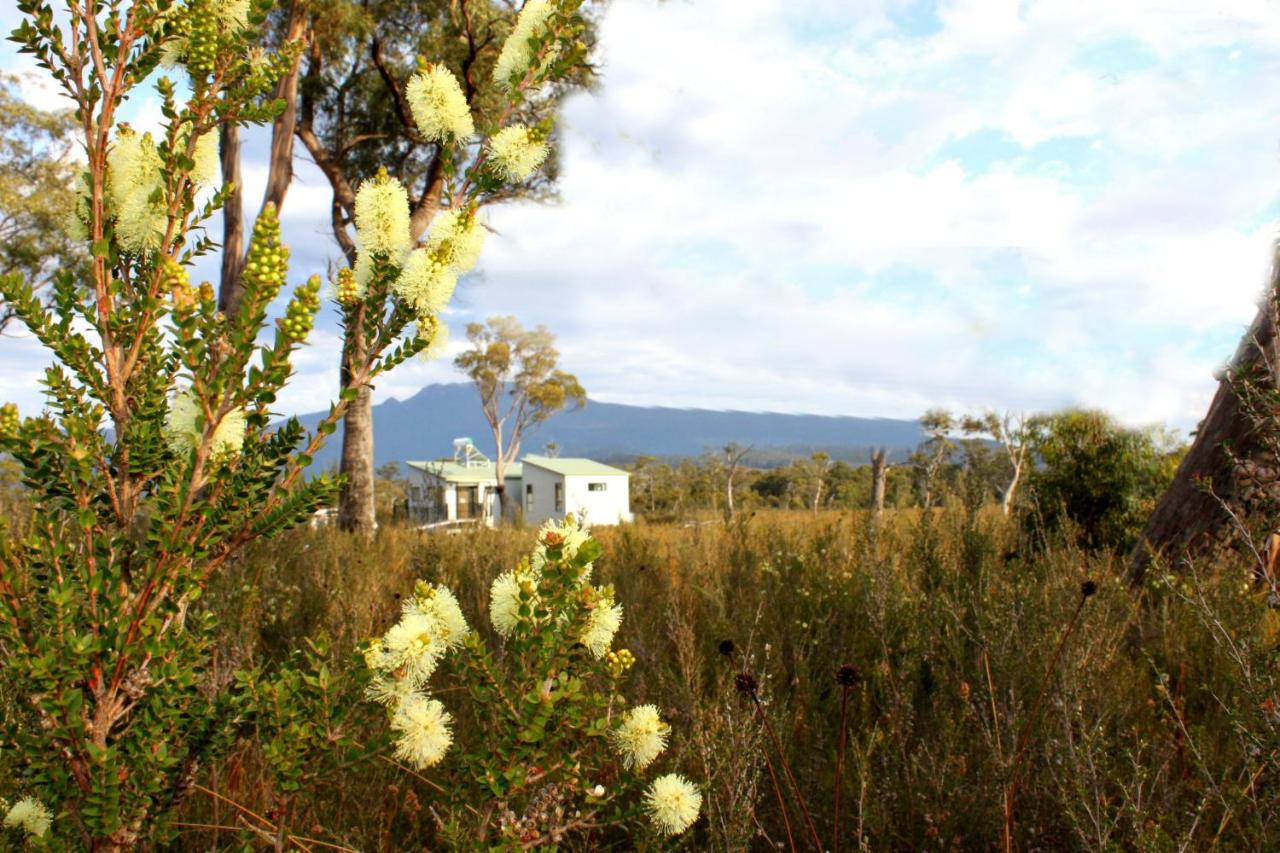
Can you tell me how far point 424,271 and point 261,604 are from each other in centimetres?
391

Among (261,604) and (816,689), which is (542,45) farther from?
(261,604)

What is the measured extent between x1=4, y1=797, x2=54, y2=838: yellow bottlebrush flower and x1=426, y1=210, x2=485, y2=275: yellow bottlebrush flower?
125 centimetres

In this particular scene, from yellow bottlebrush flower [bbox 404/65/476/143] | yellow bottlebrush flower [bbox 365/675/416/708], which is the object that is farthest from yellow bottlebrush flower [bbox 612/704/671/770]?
yellow bottlebrush flower [bbox 404/65/476/143]

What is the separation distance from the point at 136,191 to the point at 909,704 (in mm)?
2904

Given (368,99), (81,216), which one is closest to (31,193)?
(368,99)

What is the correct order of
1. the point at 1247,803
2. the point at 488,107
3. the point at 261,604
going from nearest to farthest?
1. the point at 1247,803
2. the point at 261,604
3. the point at 488,107

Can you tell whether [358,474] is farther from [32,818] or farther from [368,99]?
[32,818]

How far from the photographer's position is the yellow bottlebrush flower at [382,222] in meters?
1.52

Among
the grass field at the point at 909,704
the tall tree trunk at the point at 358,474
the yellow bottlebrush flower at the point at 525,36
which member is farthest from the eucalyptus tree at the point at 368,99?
the yellow bottlebrush flower at the point at 525,36

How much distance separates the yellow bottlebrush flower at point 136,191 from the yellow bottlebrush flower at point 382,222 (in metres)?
0.37

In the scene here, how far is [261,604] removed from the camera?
15.3 feet

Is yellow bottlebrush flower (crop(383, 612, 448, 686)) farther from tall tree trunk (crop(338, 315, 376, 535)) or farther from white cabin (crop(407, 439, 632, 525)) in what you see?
white cabin (crop(407, 439, 632, 525))

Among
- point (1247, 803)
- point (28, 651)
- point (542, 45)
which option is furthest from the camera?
point (1247, 803)

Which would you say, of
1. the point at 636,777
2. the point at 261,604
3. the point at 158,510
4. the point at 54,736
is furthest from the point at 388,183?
the point at 261,604
